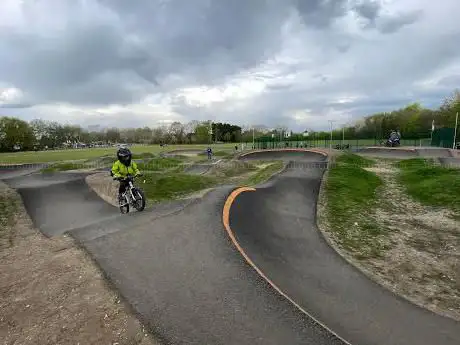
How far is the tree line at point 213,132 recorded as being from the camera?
83812 millimetres

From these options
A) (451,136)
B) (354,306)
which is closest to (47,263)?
(354,306)

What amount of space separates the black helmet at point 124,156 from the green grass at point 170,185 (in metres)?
5.54

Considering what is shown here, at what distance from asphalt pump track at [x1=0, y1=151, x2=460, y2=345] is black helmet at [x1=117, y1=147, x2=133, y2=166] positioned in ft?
6.02

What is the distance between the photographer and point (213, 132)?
5974 inches

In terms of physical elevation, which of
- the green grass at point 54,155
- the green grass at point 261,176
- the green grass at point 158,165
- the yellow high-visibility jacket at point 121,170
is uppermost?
the yellow high-visibility jacket at point 121,170

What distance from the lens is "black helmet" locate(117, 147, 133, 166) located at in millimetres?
11555

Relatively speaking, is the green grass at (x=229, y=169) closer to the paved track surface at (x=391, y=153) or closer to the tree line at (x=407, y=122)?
the paved track surface at (x=391, y=153)

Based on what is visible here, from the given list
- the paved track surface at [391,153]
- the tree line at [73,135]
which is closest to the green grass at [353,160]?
the paved track surface at [391,153]

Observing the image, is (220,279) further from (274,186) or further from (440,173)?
(440,173)

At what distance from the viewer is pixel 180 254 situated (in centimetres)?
761

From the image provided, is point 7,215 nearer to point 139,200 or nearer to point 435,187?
point 139,200

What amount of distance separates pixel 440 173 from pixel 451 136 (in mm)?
40805

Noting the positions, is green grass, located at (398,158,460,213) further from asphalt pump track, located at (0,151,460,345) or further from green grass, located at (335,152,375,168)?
asphalt pump track, located at (0,151,460,345)

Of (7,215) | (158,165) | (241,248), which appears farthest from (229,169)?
(241,248)
